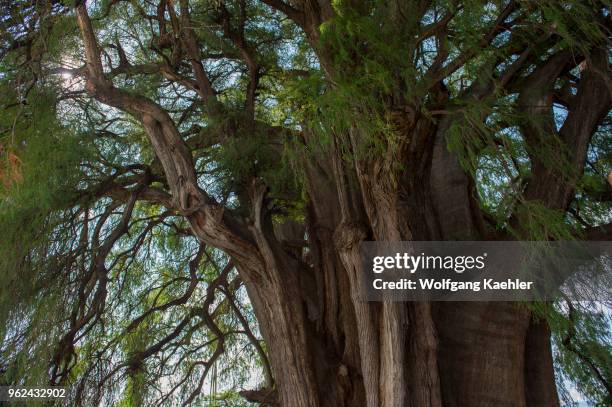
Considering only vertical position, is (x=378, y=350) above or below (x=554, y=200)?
below

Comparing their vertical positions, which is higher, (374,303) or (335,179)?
(335,179)

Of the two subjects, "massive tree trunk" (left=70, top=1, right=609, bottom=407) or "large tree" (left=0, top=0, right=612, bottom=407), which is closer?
"large tree" (left=0, top=0, right=612, bottom=407)

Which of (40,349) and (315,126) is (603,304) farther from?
(40,349)

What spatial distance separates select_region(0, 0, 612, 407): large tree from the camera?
3.90 metres

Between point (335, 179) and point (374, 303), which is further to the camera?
point (335, 179)

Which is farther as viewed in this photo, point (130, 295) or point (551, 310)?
point (130, 295)

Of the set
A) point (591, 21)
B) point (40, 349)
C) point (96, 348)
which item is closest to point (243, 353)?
point (96, 348)

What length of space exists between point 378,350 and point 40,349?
227 cm

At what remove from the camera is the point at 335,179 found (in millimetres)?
4738

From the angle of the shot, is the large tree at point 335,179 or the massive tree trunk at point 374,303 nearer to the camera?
the large tree at point 335,179

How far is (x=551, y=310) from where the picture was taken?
415 cm

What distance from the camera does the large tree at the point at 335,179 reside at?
3900mm

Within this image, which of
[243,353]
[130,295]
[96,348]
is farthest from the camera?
[243,353]

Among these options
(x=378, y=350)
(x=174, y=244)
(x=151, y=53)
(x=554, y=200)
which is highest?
(x=151, y=53)
